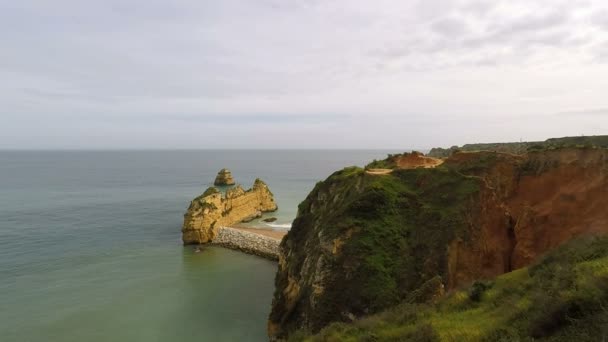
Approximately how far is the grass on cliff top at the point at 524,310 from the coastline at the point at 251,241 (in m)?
28.0

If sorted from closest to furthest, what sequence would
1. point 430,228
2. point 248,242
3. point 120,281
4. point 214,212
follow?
1. point 430,228
2. point 120,281
3. point 248,242
4. point 214,212

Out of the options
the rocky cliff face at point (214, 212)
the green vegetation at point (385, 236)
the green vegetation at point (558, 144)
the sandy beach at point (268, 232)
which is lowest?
the sandy beach at point (268, 232)

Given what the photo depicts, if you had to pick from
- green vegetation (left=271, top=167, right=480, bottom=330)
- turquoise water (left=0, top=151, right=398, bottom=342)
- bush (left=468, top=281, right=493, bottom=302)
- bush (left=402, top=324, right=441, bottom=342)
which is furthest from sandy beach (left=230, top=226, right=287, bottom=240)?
bush (left=402, top=324, right=441, bottom=342)

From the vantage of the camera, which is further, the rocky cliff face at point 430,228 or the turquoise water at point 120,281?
the turquoise water at point 120,281

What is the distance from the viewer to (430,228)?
22.0 m

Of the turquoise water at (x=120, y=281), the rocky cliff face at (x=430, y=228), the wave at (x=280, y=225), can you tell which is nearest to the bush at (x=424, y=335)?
the rocky cliff face at (x=430, y=228)

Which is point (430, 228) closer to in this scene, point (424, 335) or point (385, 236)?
point (385, 236)

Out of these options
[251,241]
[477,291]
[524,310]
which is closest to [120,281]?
[251,241]

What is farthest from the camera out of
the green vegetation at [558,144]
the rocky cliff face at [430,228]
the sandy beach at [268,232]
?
the sandy beach at [268,232]

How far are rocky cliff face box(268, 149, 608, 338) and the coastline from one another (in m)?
14.4

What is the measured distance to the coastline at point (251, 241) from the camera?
42.1 metres

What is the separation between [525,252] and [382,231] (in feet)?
31.7

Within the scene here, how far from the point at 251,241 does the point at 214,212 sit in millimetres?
8663

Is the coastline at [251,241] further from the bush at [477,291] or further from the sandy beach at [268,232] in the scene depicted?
the bush at [477,291]
